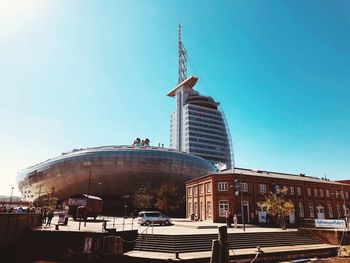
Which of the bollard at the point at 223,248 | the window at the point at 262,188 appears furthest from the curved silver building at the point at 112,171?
the bollard at the point at 223,248

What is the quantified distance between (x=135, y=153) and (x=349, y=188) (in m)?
66.4

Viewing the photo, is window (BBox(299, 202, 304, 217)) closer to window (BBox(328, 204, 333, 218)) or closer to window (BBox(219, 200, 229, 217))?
window (BBox(328, 204, 333, 218))

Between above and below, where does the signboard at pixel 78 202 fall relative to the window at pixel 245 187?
below

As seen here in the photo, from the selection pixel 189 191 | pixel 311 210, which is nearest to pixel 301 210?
pixel 311 210

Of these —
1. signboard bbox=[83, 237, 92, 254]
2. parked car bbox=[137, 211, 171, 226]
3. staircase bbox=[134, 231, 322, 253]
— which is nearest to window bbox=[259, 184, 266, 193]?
staircase bbox=[134, 231, 322, 253]

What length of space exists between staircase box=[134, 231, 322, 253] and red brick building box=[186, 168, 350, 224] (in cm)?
962

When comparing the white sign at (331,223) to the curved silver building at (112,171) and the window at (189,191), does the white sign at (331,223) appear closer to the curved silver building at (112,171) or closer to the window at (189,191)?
the window at (189,191)

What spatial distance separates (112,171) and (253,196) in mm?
62349

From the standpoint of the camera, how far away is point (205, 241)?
25.3 metres

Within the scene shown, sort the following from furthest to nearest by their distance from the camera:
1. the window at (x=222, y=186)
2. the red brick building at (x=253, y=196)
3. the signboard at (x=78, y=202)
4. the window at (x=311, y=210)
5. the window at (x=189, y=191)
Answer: the window at (x=189, y=191), the window at (x=311, y=210), the window at (x=222, y=186), the red brick building at (x=253, y=196), the signboard at (x=78, y=202)

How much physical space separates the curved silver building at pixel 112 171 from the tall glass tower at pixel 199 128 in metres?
53.5

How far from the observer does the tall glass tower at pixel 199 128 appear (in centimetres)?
16062

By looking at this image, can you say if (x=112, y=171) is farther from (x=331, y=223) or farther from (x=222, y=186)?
(x=331, y=223)

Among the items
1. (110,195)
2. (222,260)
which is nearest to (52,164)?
(110,195)
